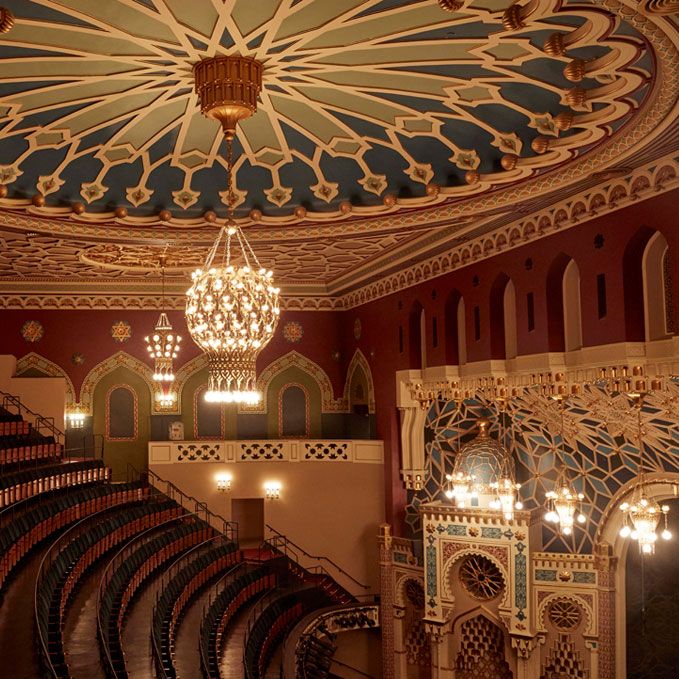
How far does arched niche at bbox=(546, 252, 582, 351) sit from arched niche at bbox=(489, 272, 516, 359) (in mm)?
1416

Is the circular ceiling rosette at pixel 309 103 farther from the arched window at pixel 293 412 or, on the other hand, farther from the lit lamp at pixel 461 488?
the arched window at pixel 293 412

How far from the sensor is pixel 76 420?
18.2m

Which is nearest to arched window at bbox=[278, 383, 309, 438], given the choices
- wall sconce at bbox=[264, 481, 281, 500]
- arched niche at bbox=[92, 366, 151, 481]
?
wall sconce at bbox=[264, 481, 281, 500]

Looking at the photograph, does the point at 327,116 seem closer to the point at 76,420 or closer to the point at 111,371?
the point at 111,371

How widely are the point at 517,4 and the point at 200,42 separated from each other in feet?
9.07

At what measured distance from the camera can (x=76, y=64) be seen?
732 centimetres

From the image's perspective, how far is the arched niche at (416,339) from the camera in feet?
49.9

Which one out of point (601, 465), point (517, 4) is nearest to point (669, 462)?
point (601, 465)

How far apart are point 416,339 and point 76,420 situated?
27.4ft

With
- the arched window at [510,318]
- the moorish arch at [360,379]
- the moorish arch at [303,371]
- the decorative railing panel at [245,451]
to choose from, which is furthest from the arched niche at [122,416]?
the arched window at [510,318]

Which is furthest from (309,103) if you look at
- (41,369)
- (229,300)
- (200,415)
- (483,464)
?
(41,369)

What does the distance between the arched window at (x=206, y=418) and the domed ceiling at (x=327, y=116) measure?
6.35m

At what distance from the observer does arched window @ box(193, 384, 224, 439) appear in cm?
1870

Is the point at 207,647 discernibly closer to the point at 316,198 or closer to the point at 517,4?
the point at 316,198
